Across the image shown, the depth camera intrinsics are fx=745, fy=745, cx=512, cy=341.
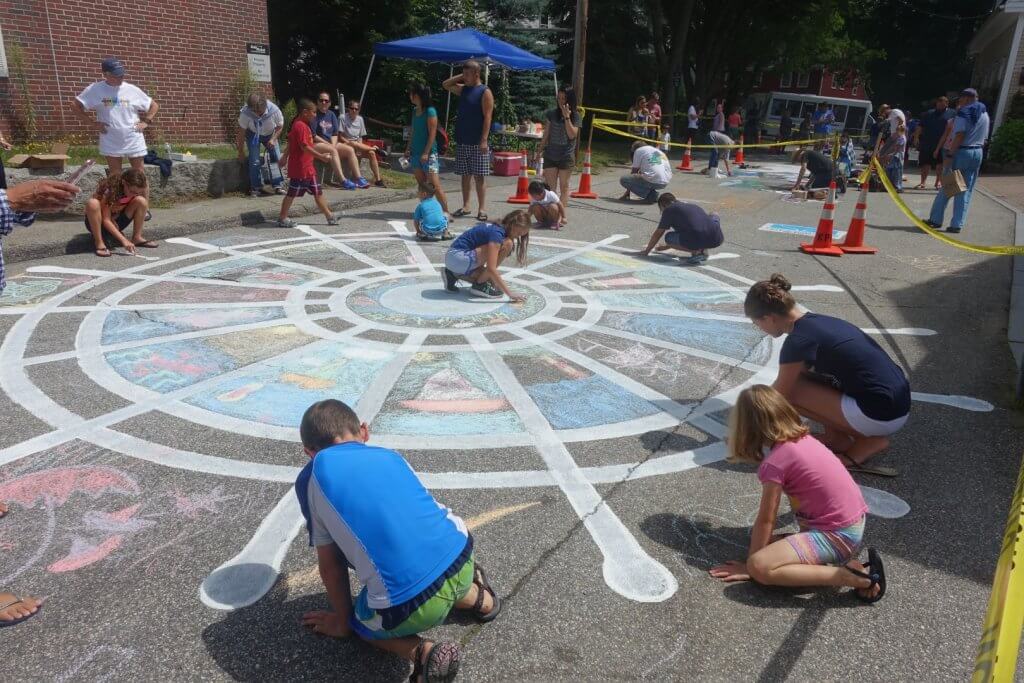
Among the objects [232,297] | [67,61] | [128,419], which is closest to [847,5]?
[67,61]

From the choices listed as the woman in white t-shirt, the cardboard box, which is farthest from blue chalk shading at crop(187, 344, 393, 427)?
the cardboard box

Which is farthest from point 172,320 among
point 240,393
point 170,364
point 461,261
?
point 461,261

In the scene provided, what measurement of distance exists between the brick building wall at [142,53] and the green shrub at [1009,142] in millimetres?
20089

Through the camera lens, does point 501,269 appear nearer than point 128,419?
No

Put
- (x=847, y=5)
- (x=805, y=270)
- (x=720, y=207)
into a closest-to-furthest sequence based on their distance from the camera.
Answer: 1. (x=805, y=270)
2. (x=720, y=207)
3. (x=847, y=5)

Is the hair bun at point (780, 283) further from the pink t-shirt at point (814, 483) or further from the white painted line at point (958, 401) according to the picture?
the white painted line at point (958, 401)

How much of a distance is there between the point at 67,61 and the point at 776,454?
509 inches

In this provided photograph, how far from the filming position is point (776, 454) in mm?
3141

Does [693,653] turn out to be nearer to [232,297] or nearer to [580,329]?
[580,329]

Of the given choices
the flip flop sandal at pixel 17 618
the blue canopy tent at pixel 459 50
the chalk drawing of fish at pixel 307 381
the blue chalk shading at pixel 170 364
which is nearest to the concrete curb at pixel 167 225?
the blue chalk shading at pixel 170 364

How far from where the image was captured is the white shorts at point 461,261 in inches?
266

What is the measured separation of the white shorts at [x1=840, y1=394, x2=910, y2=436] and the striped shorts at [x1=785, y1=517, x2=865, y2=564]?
1063 mm

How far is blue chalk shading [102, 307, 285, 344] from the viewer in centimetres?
586

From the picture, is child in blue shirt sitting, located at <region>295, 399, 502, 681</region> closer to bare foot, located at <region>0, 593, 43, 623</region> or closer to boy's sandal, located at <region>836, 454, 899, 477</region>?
bare foot, located at <region>0, 593, 43, 623</region>
